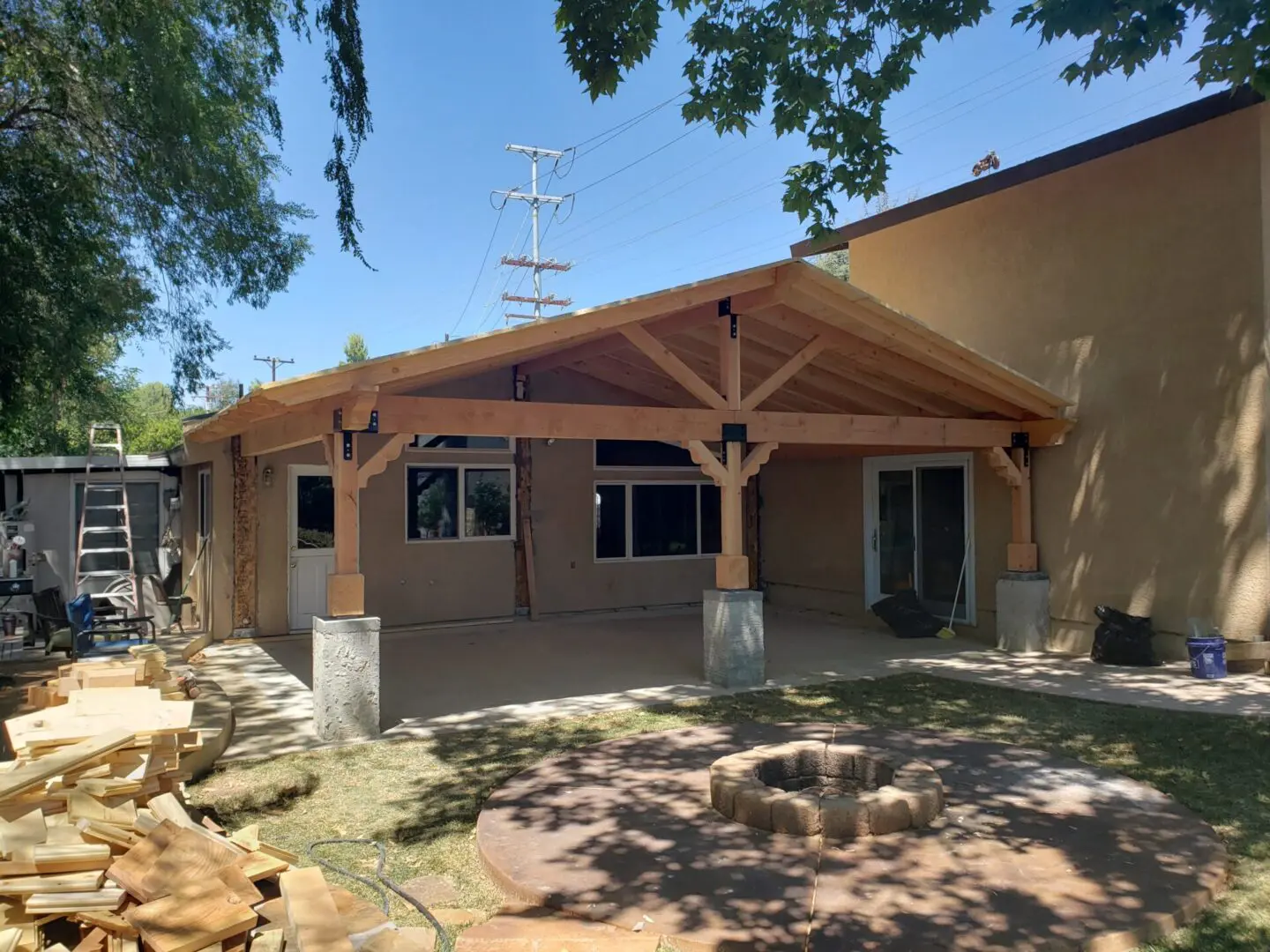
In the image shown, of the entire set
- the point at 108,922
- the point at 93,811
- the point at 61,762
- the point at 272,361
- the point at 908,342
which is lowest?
the point at 108,922

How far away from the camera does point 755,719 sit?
7.07 metres

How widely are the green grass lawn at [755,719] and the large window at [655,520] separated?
18.0 ft

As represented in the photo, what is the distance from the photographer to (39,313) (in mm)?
8906

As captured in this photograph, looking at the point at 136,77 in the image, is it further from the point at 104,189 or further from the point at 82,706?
the point at 82,706

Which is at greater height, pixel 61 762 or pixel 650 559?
pixel 650 559

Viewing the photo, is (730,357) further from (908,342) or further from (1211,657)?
(1211,657)

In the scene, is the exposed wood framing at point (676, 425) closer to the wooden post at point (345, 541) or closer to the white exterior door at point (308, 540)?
the wooden post at point (345, 541)

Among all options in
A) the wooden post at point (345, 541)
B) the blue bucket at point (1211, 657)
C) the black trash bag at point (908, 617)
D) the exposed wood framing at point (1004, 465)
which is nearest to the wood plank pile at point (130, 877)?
the wooden post at point (345, 541)

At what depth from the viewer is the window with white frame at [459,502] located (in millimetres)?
11719

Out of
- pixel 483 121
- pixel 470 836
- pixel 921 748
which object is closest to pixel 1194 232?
pixel 921 748

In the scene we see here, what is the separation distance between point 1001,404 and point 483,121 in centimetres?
1399

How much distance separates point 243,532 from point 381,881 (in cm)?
766

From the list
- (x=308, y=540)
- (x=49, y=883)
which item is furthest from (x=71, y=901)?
(x=308, y=540)

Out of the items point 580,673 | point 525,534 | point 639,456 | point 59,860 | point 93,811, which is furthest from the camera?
point 639,456
